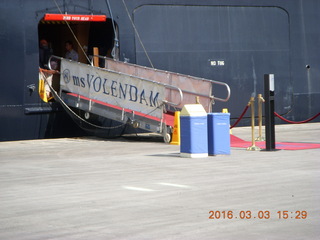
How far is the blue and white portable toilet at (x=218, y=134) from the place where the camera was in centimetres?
1360

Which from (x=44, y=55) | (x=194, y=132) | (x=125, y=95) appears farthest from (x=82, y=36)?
(x=194, y=132)

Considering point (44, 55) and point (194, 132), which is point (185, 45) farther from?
point (194, 132)

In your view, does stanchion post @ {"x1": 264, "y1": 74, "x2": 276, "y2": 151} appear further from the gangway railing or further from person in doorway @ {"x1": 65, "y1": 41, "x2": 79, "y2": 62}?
person in doorway @ {"x1": 65, "y1": 41, "x2": 79, "y2": 62}

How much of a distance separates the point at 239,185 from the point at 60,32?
1550 centimetres

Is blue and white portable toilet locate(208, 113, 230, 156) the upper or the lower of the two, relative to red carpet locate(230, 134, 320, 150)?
upper

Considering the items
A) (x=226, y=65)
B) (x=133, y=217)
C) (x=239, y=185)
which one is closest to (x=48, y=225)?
(x=133, y=217)

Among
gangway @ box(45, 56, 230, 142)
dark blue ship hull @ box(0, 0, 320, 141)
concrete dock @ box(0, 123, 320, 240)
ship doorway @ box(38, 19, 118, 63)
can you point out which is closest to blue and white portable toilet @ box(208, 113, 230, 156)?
concrete dock @ box(0, 123, 320, 240)

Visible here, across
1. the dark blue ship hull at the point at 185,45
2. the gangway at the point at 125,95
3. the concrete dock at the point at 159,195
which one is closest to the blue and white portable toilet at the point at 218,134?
the concrete dock at the point at 159,195

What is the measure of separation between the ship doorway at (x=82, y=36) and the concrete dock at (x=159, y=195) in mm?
7278

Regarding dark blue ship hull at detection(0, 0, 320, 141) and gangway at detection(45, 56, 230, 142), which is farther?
dark blue ship hull at detection(0, 0, 320, 141)

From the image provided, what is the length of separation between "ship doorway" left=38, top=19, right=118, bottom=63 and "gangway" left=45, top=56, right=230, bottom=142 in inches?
56.8

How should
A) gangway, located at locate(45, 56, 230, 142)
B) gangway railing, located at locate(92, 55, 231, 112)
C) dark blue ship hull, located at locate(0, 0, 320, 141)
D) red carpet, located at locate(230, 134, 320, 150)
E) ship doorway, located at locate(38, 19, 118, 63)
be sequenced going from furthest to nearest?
ship doorway, located at locate(38, 19, 118, 63) → dark blue ship hull, located at locate(0, 0, 320, 141) → gangway railing, located at locate(92, 55, 231, 112) → gangway, located at locate(45, 56, 230, 142) → red carpet, located at locate(230, 134, 320, 150)

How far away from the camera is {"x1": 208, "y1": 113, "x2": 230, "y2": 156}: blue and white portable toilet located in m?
13.6

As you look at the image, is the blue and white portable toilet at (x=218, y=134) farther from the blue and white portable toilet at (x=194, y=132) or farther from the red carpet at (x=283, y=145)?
the red carpet at (x=283, y=145)
